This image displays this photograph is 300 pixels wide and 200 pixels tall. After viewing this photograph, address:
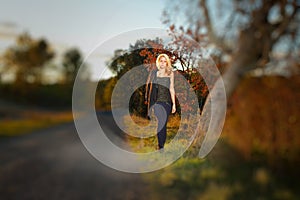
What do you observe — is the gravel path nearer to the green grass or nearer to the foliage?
the green grass

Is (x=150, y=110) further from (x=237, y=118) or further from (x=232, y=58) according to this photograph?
(x=237, y=118)

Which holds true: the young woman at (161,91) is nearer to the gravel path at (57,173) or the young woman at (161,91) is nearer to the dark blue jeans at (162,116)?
the dark blue jeans at (162,116)

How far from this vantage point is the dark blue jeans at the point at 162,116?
0.63 meters

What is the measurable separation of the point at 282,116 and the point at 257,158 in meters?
0.36

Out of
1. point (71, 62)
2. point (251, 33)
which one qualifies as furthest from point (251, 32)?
point (71, 62)

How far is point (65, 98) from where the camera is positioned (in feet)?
6.28

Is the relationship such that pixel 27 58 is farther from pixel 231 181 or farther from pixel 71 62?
pixel 231 181

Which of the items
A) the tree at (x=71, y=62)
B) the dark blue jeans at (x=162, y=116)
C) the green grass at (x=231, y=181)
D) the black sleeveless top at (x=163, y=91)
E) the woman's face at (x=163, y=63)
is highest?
the tree at (x=71, y=62)

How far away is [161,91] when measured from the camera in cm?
61

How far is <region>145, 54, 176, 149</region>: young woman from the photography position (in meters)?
0.61

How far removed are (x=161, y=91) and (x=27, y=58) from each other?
166 centimetres

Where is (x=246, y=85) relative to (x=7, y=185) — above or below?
above

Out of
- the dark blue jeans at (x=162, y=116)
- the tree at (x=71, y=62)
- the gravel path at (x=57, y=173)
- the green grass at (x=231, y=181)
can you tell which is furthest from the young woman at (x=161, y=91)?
the gravel path at (x=57, y=173)

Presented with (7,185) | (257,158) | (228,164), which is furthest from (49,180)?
(257,158)
